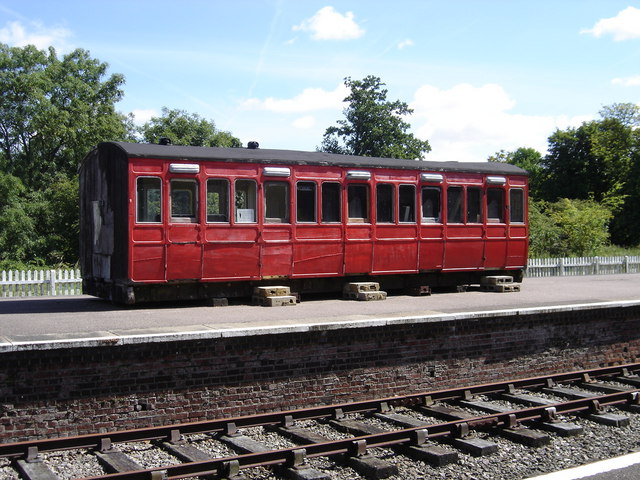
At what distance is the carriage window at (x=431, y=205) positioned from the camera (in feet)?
50.7

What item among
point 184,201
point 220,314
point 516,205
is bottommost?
point 220,314

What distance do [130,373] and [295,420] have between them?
2.08 metres

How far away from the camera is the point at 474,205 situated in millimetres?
16188

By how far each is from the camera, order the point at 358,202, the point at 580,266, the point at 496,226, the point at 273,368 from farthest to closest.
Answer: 1. the point at 580,266
2. the point at 496,226
3. the point at 358,202
4. the point at 273,368

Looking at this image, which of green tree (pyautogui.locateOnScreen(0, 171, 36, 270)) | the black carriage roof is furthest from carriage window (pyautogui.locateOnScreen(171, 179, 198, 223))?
green tree (pyautogui.locateOnScreen(0, 171, 36, 270))

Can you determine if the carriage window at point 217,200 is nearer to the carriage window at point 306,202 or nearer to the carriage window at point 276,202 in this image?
the carriage window at point 276,202

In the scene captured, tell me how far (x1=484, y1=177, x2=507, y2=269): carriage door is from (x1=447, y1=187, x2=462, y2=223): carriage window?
0.84m

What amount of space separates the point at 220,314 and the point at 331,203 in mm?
3638

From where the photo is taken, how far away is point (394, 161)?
15375 mm

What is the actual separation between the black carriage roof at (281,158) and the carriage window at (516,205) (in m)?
0.47

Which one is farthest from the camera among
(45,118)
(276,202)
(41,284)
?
(45,118)

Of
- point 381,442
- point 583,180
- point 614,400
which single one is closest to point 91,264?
point 381,442

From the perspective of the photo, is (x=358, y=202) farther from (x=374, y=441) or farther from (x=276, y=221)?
(x=374, y=441)

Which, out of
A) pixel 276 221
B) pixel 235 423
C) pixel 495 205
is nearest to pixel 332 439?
pixel 235 423
